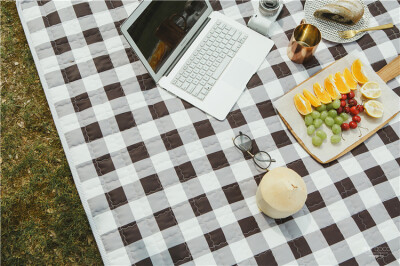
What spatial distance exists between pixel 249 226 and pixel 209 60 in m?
0.62

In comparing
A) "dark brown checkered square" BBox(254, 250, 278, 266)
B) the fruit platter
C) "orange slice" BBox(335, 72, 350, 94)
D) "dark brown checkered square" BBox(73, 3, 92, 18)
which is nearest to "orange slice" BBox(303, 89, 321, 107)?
the fruit platter

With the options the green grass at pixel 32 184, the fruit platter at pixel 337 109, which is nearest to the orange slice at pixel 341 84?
the fruit platter at pixel 337 109

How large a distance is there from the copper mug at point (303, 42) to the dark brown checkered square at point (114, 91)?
66 cm

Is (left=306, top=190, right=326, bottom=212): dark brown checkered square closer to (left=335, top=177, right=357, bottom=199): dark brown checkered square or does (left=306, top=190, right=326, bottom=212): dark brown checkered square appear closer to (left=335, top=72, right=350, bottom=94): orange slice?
(left=335, top=177, right=357, bottom=199): dark brown checkered square

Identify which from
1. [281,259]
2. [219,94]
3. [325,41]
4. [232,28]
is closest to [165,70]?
[219,94]

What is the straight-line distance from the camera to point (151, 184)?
115 cm

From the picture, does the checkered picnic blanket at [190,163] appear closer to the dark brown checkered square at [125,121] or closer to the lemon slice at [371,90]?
the dark brown checkered square at [125,121]

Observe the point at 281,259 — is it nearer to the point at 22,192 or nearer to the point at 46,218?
the point at 46,218

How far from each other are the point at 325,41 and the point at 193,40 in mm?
530

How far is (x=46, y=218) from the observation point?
159 cm

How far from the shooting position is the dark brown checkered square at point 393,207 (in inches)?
45.0

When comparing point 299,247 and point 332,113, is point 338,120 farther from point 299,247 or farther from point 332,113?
point 299,247

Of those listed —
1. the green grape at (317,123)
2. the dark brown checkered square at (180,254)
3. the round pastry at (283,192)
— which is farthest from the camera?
the green grape at (317,123)

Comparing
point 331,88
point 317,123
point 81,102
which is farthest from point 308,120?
point 81,102
